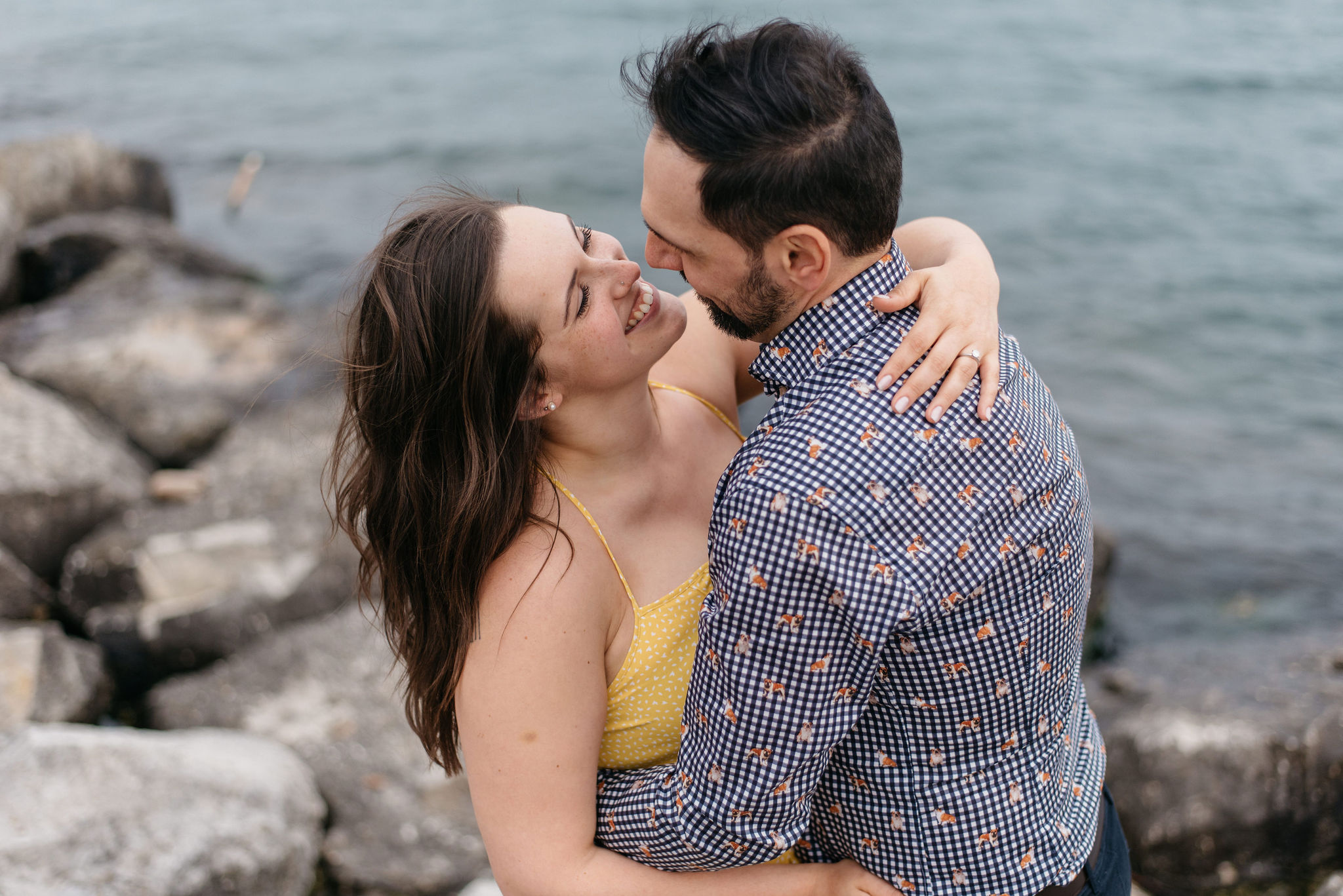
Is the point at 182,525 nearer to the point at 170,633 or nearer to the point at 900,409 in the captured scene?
the point at 170,633

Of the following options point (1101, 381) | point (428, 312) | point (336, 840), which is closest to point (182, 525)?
point (336, 840)

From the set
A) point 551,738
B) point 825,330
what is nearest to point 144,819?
point 551,738

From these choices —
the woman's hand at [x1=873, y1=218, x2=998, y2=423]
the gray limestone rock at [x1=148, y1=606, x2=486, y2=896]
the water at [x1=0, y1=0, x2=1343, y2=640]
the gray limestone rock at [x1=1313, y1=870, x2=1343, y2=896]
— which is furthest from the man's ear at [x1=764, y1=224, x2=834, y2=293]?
the water at [x1=0, y1=0, x2=1343, y2=640]

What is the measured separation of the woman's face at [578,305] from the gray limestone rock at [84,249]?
9135 mm

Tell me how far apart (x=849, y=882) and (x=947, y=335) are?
1.17 metres

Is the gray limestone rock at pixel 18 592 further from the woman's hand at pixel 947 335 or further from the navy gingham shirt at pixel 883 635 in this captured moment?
the woman's hand at pixel 947 335

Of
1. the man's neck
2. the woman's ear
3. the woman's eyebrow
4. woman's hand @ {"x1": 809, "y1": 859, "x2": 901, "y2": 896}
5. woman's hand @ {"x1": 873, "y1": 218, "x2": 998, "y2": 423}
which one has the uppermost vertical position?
the man's neck

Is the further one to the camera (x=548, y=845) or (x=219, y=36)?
(x=219, y=36)

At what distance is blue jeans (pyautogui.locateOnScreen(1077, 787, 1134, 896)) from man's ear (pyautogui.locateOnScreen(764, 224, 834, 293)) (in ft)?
4.58

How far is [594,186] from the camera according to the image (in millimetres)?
13359

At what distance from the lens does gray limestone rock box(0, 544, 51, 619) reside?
5465 millimetres

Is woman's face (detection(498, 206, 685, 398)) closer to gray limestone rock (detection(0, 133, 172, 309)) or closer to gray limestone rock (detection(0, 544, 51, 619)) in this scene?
gray limestone rock (detection(0, 544, 51, 619))

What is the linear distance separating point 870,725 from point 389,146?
14.9m

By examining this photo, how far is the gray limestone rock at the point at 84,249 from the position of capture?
31.9ft
